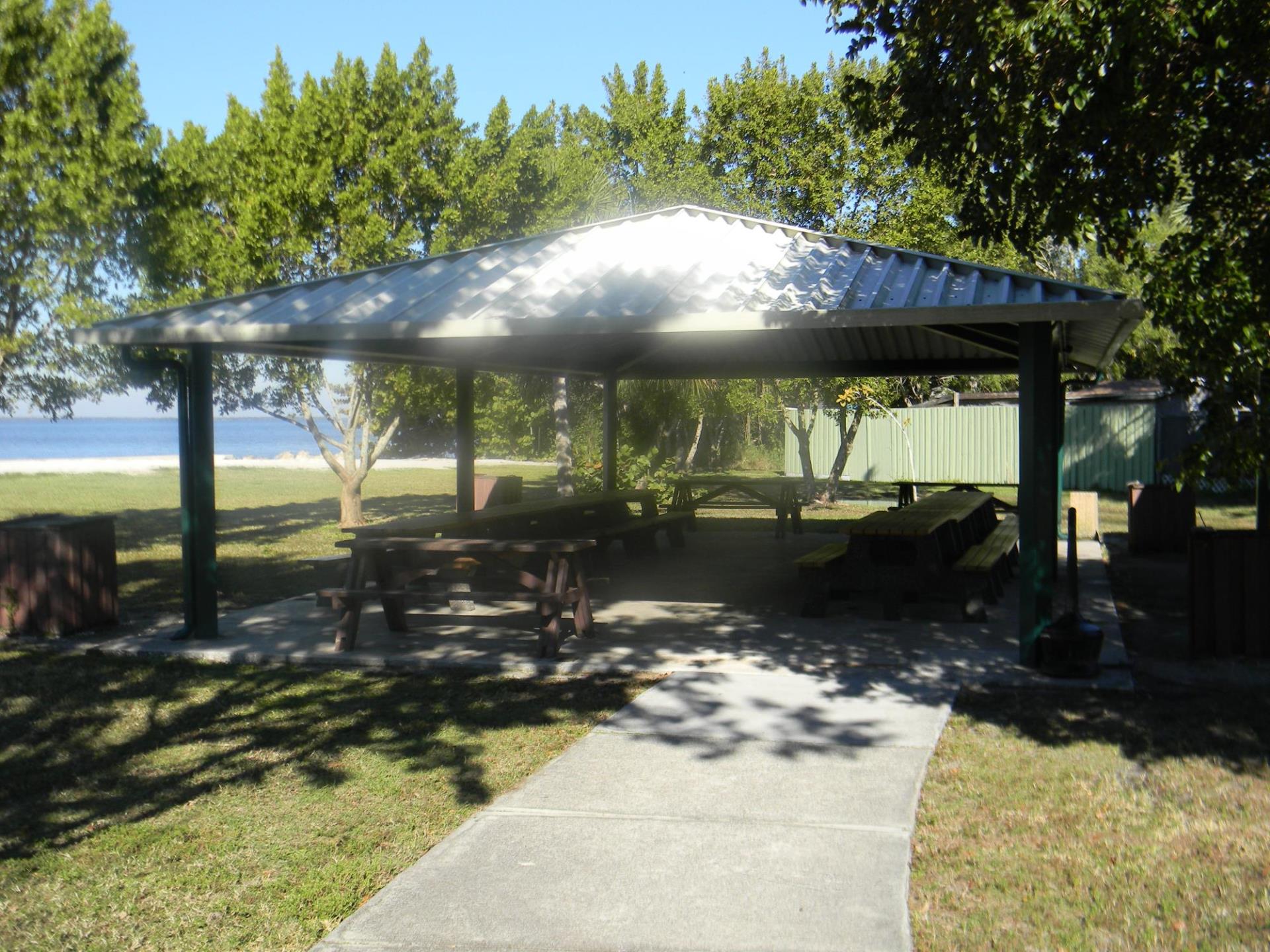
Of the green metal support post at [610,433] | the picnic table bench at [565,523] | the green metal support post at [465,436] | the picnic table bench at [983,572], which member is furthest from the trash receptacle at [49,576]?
the green metal support post at [610,433]

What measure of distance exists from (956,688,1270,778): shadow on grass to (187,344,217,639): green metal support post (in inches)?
209

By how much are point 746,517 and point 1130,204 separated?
13.5 metres

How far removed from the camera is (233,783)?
5305 mm

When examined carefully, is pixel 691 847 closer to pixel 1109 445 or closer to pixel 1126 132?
pixel 1126 132

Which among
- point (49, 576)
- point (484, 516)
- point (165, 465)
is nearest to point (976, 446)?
point (484, 516)

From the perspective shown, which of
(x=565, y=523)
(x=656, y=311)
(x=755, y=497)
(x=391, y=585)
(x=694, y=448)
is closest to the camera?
(x=656, y=311)

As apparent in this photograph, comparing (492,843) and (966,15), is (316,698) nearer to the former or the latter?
(492,843)

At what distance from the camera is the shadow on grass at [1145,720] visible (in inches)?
224

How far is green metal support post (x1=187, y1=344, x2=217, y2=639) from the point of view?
8688mm

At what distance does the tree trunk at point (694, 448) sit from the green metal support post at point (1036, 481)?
77.3ft

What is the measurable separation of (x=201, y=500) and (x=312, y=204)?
8.76m

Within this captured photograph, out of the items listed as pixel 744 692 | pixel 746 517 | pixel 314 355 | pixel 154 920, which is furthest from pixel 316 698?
pixel 746 517

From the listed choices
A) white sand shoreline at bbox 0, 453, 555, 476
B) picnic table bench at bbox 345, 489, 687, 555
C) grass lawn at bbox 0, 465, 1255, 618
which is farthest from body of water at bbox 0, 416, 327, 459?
picnic table bench at bbox 345, 489, 687, 555

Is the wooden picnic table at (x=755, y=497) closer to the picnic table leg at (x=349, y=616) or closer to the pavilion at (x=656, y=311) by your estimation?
the pavilion at (x=656, y=311)
